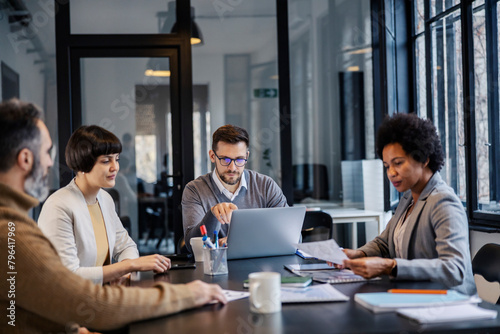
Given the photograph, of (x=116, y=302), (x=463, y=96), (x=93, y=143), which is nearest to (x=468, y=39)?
(x=463, y=96)

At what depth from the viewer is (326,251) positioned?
195cm

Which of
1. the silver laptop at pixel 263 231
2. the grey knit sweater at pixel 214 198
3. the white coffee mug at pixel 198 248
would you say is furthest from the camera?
the grey knit sweater at pixel 214 198

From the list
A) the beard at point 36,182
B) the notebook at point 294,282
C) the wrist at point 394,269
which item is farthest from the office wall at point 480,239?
the beard at point 36,182

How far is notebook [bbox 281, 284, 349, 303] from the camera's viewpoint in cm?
168

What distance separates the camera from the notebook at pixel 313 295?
5.53ft

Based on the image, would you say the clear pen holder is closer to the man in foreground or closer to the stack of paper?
the stack of paper

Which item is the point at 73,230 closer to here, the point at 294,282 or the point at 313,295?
the point at 294,282

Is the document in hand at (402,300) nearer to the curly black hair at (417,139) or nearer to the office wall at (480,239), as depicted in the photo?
the curly black hair at (417,139)

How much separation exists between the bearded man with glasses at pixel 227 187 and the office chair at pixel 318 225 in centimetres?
26

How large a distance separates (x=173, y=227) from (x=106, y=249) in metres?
2.45

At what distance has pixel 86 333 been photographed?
1706mm

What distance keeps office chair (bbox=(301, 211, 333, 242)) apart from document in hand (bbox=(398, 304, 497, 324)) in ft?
5.93

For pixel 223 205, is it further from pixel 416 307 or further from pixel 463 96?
pixel 463 96

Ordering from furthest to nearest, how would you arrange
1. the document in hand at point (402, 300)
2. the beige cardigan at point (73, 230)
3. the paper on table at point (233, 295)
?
the beige cardigan at point (73, 230) < the paper on table at point (233, 295) < the document in hand at point (402, 300)
